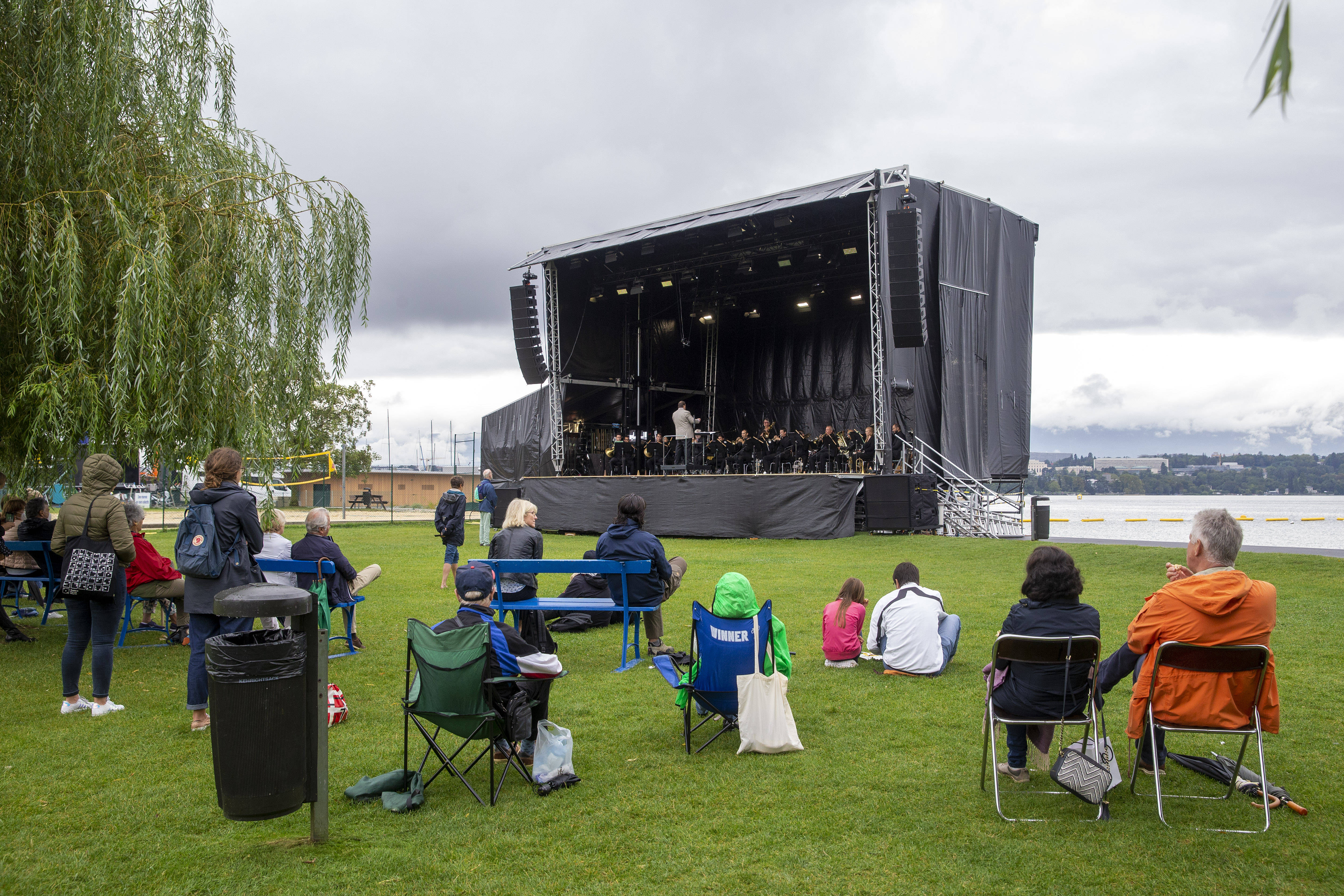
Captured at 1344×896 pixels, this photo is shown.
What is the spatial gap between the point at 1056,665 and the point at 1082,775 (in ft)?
1.39

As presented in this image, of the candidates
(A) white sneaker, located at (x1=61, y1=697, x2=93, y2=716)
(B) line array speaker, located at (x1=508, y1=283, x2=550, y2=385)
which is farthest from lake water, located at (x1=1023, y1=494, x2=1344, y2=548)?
(B) line array speaker, located at (x1=508, y1=283, x2=550, y2=385)

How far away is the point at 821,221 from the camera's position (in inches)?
719

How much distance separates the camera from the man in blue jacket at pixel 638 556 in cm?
620

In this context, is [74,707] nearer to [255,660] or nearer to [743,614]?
[255,660]

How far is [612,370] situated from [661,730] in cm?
1886

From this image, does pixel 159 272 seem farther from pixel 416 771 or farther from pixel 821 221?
pixel 821 221

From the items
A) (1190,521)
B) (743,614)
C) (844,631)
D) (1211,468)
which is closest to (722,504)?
(844,631)

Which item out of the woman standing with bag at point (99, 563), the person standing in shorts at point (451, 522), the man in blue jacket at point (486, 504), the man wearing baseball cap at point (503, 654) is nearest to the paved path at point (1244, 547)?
the person standing in shorts at point (451, 522)

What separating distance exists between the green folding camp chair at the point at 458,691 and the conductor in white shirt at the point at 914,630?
298cm

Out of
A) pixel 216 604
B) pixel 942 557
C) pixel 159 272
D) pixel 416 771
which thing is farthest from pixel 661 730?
pixel 942 557

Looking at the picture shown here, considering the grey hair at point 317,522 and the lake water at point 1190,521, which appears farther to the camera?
the lake water at point 1190,521

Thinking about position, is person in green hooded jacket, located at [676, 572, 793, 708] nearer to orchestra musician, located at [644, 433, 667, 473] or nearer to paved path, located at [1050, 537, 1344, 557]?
paved path, located at [1050, 537, 1344, 557]

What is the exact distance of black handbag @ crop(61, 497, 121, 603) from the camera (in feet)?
15.3

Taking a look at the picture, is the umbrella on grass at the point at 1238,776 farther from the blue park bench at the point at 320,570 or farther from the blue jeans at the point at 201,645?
the blue park bench at the point at 320,570
